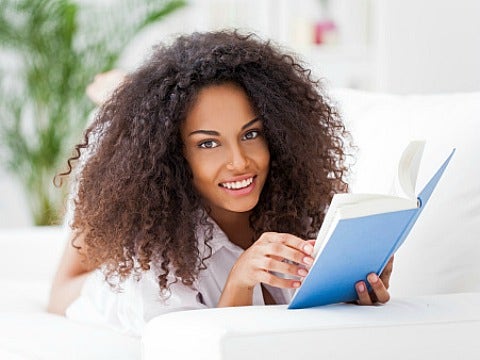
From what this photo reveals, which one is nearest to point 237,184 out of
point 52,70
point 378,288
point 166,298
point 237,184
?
point 237,184

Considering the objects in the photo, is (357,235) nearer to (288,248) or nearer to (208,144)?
(288,248)

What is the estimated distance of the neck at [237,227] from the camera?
191 centimetres

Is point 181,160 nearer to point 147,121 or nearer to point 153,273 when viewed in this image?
point 147,121

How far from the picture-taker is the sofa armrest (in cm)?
135

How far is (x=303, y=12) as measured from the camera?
15.1 ft

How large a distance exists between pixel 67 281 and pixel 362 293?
96 centimetres

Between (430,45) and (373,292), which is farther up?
(430,45)

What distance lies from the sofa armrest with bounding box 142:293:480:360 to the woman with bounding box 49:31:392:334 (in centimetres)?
22

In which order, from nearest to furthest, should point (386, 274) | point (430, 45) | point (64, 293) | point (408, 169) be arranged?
point (408, 169)
point (386, 274)
point (64, 293)
point (430, 45)

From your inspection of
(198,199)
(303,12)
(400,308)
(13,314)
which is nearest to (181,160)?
(198,199)

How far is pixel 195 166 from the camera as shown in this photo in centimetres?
176

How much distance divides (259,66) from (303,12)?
2835mm

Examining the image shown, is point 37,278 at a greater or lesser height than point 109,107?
lesser

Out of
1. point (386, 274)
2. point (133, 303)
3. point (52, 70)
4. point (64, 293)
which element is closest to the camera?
point (386, 274)
